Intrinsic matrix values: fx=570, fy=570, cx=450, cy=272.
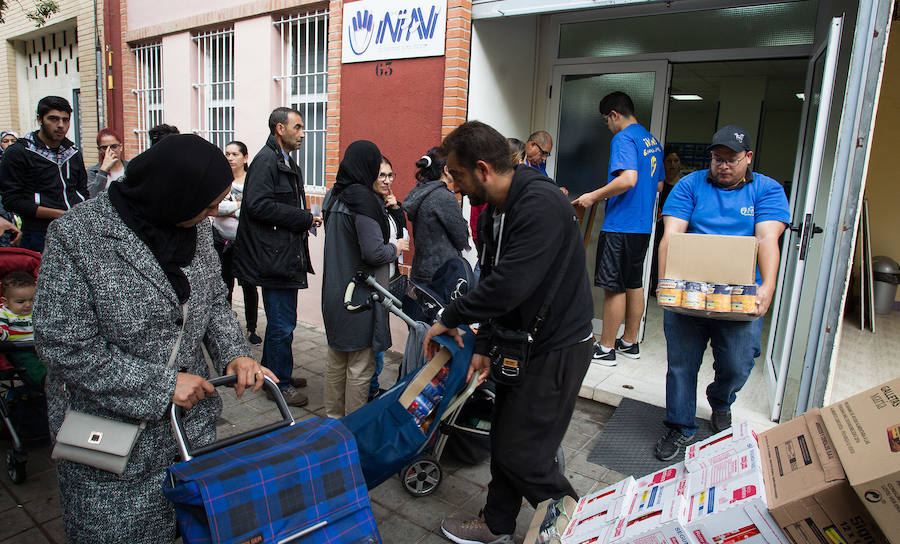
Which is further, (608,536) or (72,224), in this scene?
(608,536)

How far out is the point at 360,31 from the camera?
220 inches

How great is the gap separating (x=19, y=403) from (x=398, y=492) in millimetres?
2378

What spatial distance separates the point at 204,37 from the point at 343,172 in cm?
536

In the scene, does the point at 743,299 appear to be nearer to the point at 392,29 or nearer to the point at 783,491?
the point at 783,491

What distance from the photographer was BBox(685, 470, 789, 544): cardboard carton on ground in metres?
1.75

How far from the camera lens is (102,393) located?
167 cm

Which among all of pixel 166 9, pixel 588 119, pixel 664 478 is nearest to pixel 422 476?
pixel 664 478

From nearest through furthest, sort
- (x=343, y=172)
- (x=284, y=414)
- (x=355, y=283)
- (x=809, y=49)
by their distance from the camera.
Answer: (x=284, y=414) < (x=355, y=283) < (x=343, y=172) < (x=809, y=49)

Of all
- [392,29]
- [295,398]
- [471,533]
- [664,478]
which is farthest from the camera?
[392,29]

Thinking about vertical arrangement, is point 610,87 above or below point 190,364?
above

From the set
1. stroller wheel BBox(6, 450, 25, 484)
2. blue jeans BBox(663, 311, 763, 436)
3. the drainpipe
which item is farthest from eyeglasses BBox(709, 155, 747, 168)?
the drainpipe

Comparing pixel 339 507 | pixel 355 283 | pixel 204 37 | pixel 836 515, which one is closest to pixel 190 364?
pixel 339 507

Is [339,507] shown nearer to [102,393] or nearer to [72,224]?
[102,393]

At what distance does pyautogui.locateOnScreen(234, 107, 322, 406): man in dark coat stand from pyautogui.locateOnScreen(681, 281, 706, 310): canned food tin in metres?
2.61
